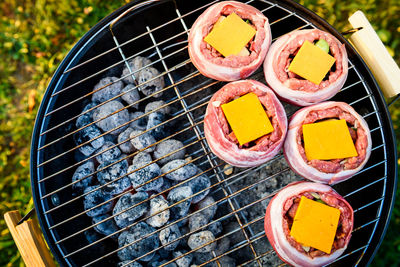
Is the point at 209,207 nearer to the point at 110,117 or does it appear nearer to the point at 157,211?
the point at 157,211

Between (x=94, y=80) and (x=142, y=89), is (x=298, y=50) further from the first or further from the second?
(x=94, y=80)

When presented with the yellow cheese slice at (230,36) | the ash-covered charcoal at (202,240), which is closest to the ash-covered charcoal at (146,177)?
the ash-covered charcoal at (202,240)

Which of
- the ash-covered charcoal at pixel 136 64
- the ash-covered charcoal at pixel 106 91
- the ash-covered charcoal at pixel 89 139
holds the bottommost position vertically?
the ash-covered charcoal at pixel 89 139

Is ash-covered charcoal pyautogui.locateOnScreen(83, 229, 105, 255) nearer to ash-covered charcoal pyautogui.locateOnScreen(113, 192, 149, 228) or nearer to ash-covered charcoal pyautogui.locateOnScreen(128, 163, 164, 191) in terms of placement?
ash-covered charcoal pyautogui.locateOnScreen(113, 192, 149, 228)

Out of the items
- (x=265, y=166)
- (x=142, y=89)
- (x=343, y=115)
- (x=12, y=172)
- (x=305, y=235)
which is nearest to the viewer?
(x=305, y=235)

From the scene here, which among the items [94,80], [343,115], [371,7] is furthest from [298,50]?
[371,7]

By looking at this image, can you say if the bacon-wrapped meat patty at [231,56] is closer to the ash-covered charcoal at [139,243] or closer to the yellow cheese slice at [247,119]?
the yellow cheese slice at [247,119]

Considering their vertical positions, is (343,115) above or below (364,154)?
above

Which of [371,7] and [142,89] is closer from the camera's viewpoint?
[142,89]
